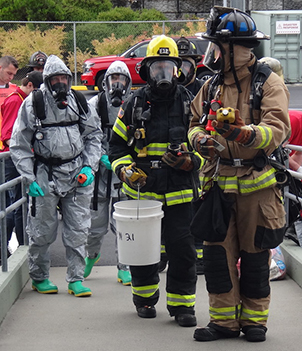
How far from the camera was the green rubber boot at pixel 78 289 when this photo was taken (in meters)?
5.99

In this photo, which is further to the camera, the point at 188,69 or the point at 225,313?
the point at 188,69

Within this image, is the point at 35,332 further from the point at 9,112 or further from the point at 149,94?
the point at 9,112

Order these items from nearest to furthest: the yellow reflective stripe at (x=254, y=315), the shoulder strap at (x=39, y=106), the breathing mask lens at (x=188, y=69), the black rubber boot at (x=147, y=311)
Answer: the yellow reflective stripe at (x=254, y=315) < the black rubber boot at (x=147, y=311) < the shoulder strap at (x=39, y=106) < the breathing mask lens at (x=188, y=69)

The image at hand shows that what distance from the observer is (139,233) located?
4.89 meters

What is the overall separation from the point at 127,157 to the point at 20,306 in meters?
1.57

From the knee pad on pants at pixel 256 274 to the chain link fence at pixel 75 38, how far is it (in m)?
17.4

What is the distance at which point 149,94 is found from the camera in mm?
5168

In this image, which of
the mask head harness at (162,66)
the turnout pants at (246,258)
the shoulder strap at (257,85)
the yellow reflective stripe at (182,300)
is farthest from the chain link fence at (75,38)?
the turnout pants at (246,258)

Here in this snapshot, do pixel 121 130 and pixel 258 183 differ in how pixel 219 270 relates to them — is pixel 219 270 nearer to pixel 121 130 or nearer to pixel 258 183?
pixel 258 183

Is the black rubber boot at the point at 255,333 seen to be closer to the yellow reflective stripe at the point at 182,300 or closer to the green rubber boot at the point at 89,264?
the yellow reflective stripe at the point at 182,300

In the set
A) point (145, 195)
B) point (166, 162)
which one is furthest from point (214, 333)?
point (166, 162)

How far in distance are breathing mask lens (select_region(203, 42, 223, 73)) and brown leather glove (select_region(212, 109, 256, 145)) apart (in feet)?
1.62

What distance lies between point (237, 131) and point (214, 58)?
682 mm

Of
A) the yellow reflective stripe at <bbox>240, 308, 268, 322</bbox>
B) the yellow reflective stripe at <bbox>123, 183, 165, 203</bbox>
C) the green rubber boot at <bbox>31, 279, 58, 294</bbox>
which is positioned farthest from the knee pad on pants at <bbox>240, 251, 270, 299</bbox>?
the green rubber boot at <bbox>31, 279, 58, 294</bbox>
